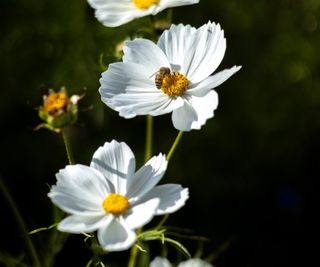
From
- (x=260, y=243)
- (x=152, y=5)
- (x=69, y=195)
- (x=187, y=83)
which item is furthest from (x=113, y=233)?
(x=260, y=243)

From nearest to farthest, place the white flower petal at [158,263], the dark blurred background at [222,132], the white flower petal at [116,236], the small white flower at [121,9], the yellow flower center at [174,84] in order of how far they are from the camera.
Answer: the white flower petal at [116,236] → the white flower petal at [158,263] → the yellow flower center at [174,84] → the small white flower at [121,9] → the dark blurred background at [222,132]

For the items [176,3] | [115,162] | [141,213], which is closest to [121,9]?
[176,3]

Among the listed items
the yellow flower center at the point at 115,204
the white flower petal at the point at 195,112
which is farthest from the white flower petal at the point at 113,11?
the yellow flower center at the point at 115,204

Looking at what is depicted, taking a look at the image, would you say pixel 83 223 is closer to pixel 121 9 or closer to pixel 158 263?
pixel 158 263

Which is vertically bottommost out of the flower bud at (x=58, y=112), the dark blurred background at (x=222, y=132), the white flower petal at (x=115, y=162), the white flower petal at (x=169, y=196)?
the dark blurred background at (x=222, y=132)

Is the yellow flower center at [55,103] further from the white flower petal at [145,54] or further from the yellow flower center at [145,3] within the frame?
the yellow flower center at [145,3]
